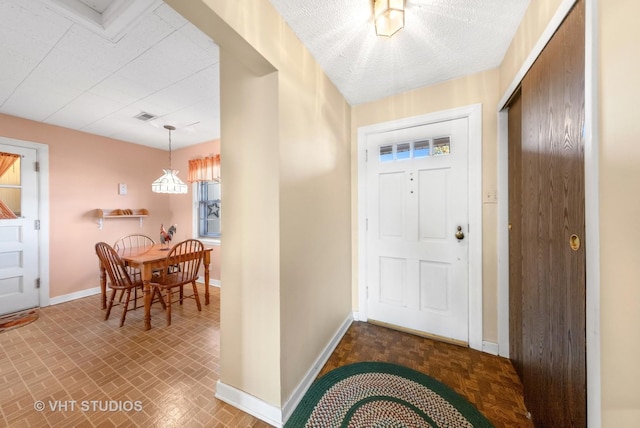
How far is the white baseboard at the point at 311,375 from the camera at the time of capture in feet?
4.41

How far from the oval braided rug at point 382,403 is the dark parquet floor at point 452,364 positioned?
10 centimetres

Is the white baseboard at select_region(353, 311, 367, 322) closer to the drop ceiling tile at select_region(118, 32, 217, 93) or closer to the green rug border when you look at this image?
the green rug border

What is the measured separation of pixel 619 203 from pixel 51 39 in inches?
126

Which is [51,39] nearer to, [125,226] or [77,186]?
[77,186]

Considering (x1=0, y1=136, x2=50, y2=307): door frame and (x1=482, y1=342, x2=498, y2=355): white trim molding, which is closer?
(x1=482, y1=342, x2=498, y2=355): white trim molding

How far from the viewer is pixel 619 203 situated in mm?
651

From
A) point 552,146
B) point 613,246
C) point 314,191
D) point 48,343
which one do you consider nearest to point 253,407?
point 314,191

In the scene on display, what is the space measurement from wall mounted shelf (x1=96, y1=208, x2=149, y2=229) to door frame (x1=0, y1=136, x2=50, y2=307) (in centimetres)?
52

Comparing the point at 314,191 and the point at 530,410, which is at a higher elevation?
the point at 314,191

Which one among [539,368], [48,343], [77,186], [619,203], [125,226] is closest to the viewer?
[619,203]

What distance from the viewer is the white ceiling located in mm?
1329

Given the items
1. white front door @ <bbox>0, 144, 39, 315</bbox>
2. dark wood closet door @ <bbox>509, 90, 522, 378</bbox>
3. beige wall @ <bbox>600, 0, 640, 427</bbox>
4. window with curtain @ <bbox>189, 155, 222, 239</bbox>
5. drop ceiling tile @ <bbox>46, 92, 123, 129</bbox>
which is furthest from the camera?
window with curtain @ <bbox>189, 155, 222, 239</bbox>

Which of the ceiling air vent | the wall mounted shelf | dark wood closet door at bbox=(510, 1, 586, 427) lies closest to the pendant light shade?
the ceiling air vent

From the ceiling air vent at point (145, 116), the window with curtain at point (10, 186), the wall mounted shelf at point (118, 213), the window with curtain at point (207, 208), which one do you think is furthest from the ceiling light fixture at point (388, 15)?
the window with curtain at point (10, 186)
